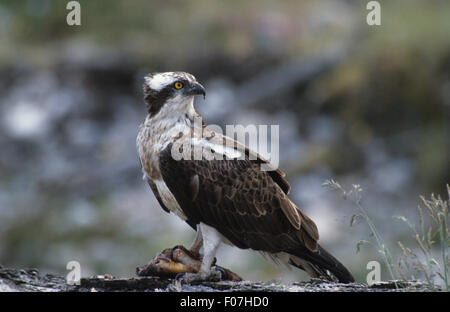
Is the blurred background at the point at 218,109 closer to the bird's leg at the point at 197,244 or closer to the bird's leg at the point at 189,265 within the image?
the bird's leg at the point at 197,244

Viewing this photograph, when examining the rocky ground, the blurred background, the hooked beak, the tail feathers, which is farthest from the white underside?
the blurred background

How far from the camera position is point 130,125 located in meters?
16.0

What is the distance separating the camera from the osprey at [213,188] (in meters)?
5.90

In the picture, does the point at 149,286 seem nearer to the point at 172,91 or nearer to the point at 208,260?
the point at 208,260

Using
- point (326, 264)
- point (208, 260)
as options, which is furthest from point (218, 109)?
point (208, 260)

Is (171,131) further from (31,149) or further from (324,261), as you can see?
(31,149)

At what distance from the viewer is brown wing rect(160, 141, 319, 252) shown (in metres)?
5.88

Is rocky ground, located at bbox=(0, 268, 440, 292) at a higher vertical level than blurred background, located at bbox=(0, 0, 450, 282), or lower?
lower

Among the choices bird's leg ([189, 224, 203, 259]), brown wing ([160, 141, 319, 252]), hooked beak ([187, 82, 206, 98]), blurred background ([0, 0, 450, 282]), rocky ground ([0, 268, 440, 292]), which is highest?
blurred background ([0, 0, 450, 282])

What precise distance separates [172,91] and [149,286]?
1749 mm

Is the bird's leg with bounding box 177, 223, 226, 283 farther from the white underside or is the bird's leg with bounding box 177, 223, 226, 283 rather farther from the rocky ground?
the white underside

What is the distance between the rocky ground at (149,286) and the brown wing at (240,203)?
1.39ft

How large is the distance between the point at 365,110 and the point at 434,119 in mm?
1456

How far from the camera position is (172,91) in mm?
6141
